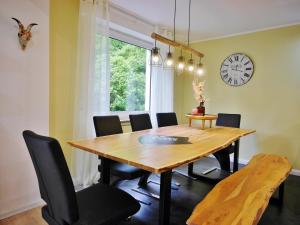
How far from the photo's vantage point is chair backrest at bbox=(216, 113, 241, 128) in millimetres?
3573

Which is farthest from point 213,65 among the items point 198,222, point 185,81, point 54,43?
point 198,222

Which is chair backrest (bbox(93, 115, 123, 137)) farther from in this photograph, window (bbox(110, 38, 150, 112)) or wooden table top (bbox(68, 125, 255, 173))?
window (bbox(110, 38, 150, 112))

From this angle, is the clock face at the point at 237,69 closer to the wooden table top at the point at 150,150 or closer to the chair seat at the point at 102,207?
the wooden table top at the point at 150,150

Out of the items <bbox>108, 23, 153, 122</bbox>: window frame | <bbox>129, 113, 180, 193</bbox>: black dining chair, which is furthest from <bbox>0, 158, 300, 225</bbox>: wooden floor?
<bbox>108, 23, 153, 122</bbox>: window frame

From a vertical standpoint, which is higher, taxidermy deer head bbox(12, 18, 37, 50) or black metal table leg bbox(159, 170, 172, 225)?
taxidermy deer head bbox(12, 18, 37, 50)

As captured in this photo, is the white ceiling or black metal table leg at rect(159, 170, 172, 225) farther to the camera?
the white ceiling

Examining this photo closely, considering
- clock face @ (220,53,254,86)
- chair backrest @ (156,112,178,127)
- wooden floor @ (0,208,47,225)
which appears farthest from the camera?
clock face @ (220,53,254,86)

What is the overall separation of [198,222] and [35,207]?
184 cm

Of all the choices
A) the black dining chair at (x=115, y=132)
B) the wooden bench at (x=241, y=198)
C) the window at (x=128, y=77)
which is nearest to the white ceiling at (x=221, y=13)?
the window at (x=128, y=77)

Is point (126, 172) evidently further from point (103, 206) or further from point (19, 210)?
point (19, 210)

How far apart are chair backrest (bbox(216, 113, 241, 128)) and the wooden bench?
1398 mm

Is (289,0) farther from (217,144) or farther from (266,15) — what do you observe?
(217,144)

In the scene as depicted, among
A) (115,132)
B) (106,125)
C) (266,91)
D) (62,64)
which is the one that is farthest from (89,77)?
(266,91)

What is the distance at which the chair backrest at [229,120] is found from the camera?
3.57m
